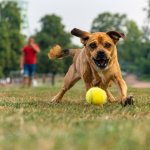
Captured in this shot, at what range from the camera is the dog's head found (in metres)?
7.29

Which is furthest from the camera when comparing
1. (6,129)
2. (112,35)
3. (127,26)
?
(127,26)

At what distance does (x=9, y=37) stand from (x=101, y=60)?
57.7 metres

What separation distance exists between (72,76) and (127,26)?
91599 millimetres

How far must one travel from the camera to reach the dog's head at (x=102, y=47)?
7.29 metres

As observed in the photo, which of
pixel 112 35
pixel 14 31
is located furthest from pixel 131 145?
pixel 14 31

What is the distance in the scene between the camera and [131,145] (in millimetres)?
2887

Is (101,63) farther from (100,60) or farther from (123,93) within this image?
(123,93)

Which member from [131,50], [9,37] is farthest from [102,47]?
[131,50]

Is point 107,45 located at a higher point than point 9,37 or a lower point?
lower

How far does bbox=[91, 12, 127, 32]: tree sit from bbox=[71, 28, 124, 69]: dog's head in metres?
89.9

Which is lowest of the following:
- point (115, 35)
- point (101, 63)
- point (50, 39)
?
point (101, 63)

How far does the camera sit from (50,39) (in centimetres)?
6806

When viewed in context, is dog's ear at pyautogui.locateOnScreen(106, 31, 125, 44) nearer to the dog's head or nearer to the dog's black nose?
the dog's head

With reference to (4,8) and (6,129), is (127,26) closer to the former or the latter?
(4,8)
